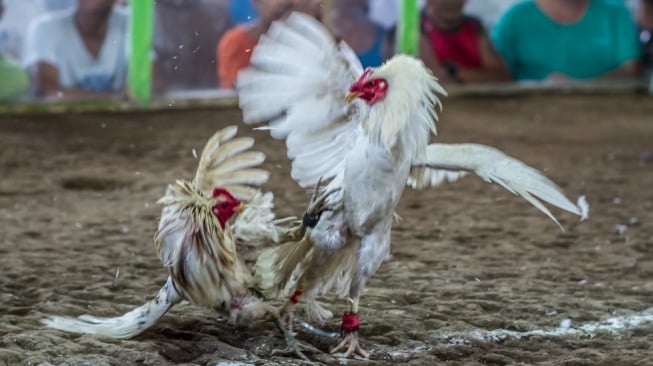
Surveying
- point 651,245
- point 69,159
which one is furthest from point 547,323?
point 69,159

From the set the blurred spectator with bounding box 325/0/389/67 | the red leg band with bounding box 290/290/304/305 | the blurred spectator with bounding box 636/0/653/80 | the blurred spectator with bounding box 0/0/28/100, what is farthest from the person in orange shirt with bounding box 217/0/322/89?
the red leg band with bounding box 290/290/304/305

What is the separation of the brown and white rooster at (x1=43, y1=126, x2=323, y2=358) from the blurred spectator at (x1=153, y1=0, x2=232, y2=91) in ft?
22.0

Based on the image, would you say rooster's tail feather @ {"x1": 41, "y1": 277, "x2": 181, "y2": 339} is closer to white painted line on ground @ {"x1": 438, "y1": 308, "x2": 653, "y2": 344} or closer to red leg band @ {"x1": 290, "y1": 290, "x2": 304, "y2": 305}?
red leg band @ {"x1": 290, "y1": 290, "x2": 304, "y2": 305}

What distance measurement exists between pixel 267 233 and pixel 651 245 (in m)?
2.71

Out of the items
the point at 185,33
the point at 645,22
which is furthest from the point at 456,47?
the point at 185,33

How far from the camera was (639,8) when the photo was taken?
12711 mm

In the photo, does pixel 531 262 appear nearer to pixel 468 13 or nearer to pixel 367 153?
pixel 367 153

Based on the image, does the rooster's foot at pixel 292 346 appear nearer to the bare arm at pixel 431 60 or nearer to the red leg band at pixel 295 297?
the red leg band at pixel 295 297

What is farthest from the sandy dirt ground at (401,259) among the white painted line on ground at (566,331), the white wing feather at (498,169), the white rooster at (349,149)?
the white wing feather at (498,169)

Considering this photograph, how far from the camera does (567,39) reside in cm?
1241

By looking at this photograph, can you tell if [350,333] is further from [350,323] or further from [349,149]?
[349,149]

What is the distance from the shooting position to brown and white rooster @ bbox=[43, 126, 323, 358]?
4.01m

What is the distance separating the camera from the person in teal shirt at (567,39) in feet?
40.2

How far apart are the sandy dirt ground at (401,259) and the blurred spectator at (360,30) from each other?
216 centimetres
